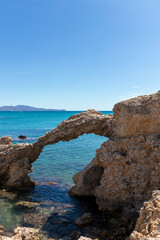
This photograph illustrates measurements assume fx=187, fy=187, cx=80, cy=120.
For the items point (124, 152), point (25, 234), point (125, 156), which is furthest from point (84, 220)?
point (124, 152)

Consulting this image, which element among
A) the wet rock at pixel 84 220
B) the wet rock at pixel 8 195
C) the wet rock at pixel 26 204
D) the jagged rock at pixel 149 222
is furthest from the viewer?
the wet rock at pixel 8 195

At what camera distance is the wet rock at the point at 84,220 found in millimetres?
11031

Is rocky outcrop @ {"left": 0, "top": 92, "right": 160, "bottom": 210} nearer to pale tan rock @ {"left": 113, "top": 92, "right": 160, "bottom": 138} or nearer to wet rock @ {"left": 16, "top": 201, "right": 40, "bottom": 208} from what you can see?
pale tan rock @ {"left": 113, "top": 92, "right": 160, "bottom": 138}

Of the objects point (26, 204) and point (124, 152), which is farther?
point (26, 204)

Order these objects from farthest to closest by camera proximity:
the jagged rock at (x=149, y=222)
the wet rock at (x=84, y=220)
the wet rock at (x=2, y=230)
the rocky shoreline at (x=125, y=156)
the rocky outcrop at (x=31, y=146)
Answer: the rocky outcrop at (x=31, y=146)
the rocky shoreline at (x=125, y=156)
the wet rock at (x=84, y=220)
the wet rock at (x=2, y=230)
the jagged rock at (x=149, y=222)

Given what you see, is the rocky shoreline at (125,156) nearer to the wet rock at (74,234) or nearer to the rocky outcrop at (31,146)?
the rocky outcrop at (31,146)

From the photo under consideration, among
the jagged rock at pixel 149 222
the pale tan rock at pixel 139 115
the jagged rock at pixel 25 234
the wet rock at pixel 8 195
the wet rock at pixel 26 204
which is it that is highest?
the pale tan rock at pixel 139 115

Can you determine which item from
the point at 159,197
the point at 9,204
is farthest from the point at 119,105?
the point at 9,204

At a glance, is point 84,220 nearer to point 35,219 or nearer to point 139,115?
point 35,219

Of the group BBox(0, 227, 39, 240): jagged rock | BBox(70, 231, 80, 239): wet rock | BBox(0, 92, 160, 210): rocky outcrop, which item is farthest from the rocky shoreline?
BBox(0, 227, 39, 240): jagged rock

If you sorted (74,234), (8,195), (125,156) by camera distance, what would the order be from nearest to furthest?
(74,234) < (125,156) < (8,195)

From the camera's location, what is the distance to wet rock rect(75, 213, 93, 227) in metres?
11.0

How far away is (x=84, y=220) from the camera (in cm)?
1117

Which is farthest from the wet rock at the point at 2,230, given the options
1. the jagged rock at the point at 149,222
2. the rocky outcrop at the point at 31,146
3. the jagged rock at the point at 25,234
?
the jagged rock at the point at 149,222
